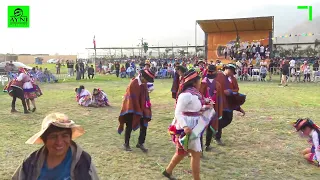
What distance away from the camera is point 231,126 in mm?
8516

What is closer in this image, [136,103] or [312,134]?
[312,134]

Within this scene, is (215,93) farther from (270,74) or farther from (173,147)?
(270,74)

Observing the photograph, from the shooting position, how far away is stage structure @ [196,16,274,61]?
26.5 meters

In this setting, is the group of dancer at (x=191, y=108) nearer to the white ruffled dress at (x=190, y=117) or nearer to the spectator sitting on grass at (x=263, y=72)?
the white ruffled dress at (x=190, y=117)

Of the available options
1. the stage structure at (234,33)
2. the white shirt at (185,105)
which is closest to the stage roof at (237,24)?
the stage structure at (234,33)

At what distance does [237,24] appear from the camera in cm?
2709

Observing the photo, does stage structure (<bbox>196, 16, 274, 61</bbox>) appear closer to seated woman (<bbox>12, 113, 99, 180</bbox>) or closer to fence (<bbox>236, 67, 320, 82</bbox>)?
fence (<bbox>236, 67, 320, 82</bbox>)

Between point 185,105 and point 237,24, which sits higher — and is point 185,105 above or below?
below

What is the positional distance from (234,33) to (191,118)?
82.5 ft

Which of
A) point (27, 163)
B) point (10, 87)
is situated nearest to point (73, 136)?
point (27, 163)

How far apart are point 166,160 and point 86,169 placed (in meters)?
3.41

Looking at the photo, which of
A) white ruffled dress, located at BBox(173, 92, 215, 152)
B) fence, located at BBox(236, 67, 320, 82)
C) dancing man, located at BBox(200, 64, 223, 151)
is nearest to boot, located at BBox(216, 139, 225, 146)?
dancing man, located at BBox(200, 64, 223, 151)

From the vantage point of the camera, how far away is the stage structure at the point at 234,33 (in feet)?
87.0

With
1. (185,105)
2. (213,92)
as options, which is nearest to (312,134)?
(213,92)
